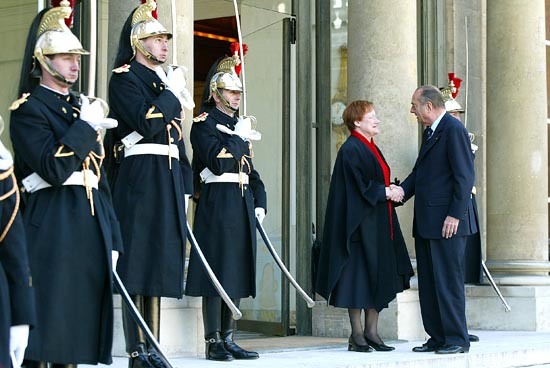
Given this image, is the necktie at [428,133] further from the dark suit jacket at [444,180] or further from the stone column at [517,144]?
the stone column at [517,144]

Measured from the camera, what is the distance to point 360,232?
29.5 feet

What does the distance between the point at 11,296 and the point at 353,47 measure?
20.3 ft

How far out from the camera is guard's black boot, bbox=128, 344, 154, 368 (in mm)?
6816

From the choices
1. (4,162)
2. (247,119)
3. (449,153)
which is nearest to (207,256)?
(247,119)

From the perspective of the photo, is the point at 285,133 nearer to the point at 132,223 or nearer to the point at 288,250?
the point at 288,250

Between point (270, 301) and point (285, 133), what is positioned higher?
point (285, 133)

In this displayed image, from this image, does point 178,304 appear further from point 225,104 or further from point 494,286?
point 494,286

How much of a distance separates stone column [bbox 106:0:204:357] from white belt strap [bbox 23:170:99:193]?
7.22ft

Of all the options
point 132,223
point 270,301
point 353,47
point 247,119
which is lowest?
point 270,301

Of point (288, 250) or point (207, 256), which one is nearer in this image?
point (207, 256)

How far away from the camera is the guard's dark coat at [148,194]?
6.95m

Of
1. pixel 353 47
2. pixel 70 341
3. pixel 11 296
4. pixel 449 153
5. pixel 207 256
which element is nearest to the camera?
pixel 11 296

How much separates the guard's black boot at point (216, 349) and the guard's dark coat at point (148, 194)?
0.85 meters

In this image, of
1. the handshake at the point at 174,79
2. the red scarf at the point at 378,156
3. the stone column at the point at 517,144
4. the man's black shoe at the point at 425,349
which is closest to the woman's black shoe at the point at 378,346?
the man's black shoe at the point at 425,349
